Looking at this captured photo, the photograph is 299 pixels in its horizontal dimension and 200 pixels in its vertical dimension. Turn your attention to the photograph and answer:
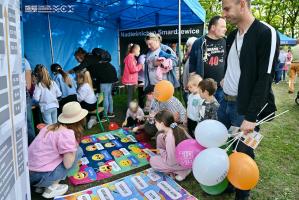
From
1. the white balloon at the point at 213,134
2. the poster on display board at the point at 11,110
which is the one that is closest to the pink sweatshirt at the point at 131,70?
the white balloon at the point at 213,134

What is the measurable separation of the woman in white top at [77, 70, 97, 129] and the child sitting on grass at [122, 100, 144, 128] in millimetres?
702

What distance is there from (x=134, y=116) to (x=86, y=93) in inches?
39.8

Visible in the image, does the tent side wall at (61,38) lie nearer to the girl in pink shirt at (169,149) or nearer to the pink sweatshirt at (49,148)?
the pink sweatshirt at (49,148)

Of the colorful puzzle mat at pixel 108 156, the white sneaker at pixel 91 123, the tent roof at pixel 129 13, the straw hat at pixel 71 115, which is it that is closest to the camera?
the straw hat at pixel 71 115

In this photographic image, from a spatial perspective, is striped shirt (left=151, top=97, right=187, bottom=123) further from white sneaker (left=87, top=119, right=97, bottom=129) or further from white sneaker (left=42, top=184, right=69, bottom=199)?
white sneaker (left=42, top=184, right=69, bottom=199)

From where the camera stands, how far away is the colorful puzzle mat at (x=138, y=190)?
2.88 metres

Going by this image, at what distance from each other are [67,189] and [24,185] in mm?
1528

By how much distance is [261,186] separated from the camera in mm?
3072

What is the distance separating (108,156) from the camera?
393cm

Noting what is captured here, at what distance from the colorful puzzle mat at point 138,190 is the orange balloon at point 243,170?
81cm

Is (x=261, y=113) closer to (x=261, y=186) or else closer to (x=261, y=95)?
(x=261, y=95)

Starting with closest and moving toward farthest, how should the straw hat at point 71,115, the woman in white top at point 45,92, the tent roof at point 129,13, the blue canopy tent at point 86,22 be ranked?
the straw hat at point 71,115 < the woman in white top at point 45,92 < the tent roof at point 129,13 < the blue canopy tent at point 86,22

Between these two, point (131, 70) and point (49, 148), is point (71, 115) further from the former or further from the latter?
point (131, 70)

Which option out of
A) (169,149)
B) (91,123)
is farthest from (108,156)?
(91,123)
